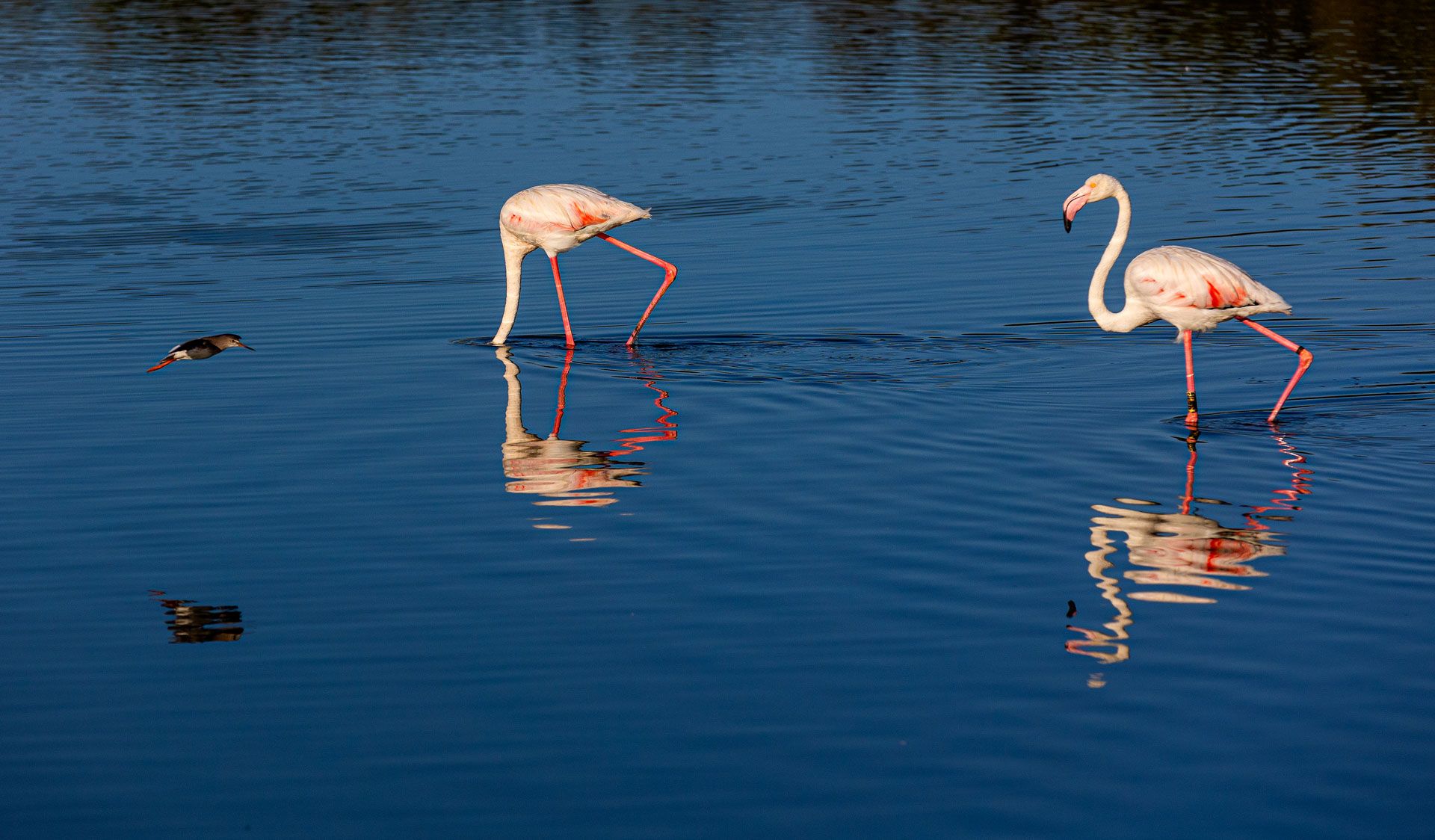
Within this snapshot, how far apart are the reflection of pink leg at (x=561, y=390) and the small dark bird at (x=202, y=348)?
7.01ft

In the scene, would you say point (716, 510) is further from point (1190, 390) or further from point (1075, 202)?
point (1075, 202)

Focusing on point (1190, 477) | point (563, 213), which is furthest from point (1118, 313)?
point (563, 213)

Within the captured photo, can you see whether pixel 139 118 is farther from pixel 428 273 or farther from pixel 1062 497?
pixel 1062 497

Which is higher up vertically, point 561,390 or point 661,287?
point 661,287

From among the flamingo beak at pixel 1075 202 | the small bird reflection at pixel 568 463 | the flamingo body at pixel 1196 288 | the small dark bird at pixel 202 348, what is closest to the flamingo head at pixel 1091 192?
the flamingo beak at pixel 1075 202

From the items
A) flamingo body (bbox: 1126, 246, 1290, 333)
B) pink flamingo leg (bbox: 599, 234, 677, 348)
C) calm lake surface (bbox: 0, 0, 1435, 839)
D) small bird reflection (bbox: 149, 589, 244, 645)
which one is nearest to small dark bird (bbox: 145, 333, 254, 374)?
calm lake surface (bbox: 0, 0, 1435, 839)

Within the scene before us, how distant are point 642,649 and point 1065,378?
5690 mm

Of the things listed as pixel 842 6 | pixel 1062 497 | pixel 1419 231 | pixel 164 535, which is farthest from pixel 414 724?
pixel 842 6

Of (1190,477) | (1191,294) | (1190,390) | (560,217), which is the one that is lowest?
(1190,477)

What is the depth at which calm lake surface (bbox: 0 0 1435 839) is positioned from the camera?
576 centimetres

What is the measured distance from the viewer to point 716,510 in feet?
29.1

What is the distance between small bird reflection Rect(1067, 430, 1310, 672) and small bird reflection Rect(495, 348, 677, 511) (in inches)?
106

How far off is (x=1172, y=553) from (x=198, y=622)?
14.7ft

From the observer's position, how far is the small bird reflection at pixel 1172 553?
7.05 meters
